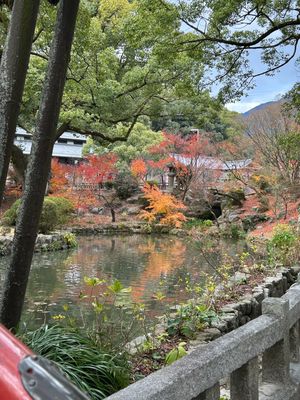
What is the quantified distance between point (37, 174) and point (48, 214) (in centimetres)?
1380

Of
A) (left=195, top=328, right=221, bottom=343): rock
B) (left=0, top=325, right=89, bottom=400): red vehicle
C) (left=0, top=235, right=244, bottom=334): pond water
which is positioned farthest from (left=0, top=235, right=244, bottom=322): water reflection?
(left=0, top=325, right=89, bottom=400): red vehicle

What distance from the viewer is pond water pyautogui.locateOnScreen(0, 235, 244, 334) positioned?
26.2 ft

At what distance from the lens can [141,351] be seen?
12.9 feet

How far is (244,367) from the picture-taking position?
232 centimetres

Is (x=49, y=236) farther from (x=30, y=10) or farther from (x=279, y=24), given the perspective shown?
(x=30, y=10)

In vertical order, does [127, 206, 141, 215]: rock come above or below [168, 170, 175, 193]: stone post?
below

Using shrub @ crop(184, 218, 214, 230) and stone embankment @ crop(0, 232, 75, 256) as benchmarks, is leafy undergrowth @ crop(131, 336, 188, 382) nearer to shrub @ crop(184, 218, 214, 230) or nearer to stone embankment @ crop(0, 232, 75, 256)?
stone embankment @ crop(0, 232, 75, 256)

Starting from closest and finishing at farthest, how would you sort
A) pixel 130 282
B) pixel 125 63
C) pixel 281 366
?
pixel 281 366 < pixel 130 282 < pixel 125 63

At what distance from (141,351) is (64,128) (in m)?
12.5

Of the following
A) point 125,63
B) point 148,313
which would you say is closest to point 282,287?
point 148,313

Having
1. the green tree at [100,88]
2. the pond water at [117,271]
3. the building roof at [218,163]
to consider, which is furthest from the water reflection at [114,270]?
the building roof at [218,163]

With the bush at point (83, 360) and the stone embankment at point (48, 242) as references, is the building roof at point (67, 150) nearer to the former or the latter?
the stone embankment at point (48, 242)

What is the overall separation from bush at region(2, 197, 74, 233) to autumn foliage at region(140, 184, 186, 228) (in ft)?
24.6

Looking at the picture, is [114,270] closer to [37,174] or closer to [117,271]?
[117,271]
